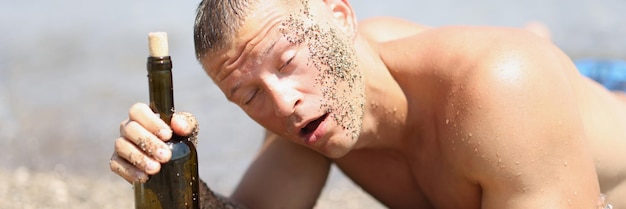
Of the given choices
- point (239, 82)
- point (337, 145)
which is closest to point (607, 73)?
point (337, 145)

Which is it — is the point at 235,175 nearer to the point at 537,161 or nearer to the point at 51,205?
the point at 51,205

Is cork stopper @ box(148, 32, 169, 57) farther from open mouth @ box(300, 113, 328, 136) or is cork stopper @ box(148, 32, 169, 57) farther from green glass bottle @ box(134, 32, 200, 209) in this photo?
open mouth @ box(300, 113, 328, 136)

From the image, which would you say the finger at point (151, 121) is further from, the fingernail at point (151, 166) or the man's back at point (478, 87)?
the man's back at point (478, 87)

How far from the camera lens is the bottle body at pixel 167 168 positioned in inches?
108

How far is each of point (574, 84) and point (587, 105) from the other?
13 cm

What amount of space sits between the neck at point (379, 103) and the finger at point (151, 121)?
1.13m

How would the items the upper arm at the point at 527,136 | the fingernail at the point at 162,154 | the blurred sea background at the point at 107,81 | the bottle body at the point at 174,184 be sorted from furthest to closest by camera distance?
the blurred sea background at the point at 107,81, the upper arm at the point at 527,136, the bottle body at the point at 174,184, the fingernail at the point at 162,154

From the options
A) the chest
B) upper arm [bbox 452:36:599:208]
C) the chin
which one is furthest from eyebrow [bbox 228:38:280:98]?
the chest

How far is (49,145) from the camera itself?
766 cm

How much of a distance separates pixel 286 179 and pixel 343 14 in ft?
3.49

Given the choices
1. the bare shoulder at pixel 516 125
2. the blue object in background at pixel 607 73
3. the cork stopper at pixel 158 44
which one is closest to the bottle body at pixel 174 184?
the cork stopper at pixel 158 44

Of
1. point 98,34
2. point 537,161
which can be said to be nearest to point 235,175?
point 537,161

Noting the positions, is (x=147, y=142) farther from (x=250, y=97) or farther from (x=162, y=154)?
(x=250, y=97)

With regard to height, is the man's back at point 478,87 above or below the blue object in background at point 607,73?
above
